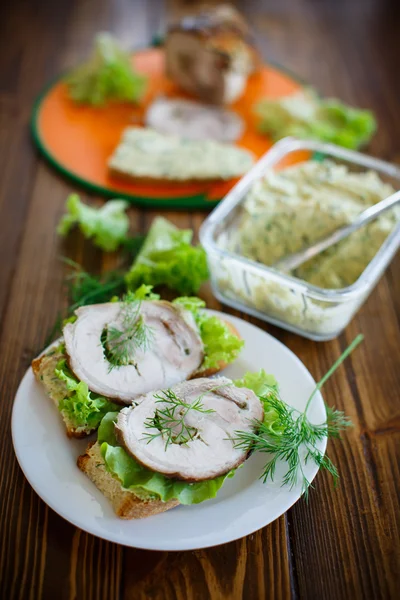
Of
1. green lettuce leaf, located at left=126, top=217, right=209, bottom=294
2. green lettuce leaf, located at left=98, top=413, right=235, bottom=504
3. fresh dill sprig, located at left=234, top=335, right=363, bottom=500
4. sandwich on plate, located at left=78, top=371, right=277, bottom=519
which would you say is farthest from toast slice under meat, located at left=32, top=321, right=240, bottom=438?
green lettuce leaf, located at left=126, top=217, right=209, bottom=294

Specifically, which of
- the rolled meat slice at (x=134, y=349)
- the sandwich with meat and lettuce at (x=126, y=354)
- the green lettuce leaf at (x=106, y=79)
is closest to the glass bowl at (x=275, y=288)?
the sandwich with meat and lettuce at (x=126, y=354)

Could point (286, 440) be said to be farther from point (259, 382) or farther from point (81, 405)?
point (81, 405)

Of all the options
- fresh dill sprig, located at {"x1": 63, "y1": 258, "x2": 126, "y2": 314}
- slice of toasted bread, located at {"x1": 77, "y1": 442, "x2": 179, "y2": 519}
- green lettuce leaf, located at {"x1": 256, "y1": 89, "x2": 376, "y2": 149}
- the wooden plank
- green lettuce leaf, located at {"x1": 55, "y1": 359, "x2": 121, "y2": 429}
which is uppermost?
green lettuce leaf, located at {"x1": 256, "y1": 89, "x2": 376, "y2": 149}

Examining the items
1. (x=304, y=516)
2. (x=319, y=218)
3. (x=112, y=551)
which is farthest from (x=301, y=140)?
(x=112, y=551)

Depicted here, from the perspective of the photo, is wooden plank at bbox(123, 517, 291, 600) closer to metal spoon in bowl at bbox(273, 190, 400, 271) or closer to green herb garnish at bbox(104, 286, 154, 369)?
green herb garnish at bbox(104, 286, 154, 369)

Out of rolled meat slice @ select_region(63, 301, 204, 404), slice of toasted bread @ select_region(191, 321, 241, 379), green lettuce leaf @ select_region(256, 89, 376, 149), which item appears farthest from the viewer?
green lettuce leaf @ select_region(256, 89, 376, 149)

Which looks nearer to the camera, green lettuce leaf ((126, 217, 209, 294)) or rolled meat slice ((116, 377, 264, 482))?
rolled meat slice ((116, 377, 264, 482))
